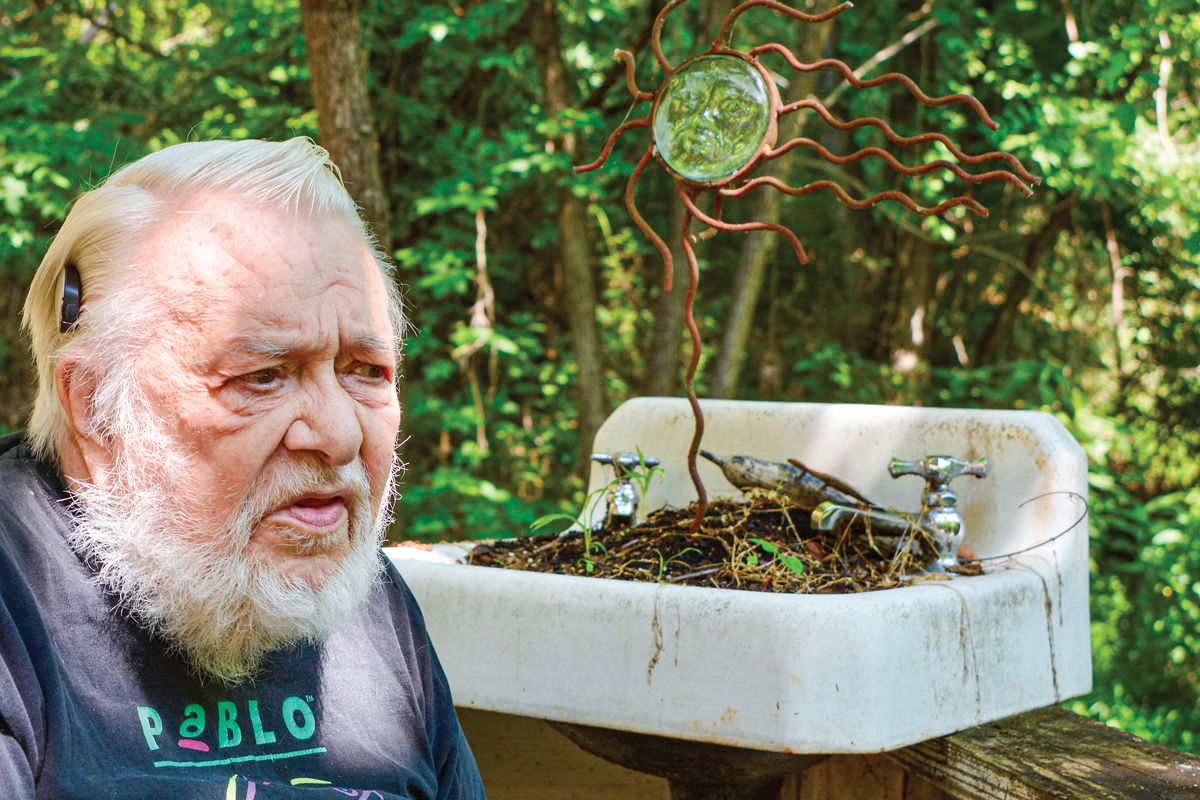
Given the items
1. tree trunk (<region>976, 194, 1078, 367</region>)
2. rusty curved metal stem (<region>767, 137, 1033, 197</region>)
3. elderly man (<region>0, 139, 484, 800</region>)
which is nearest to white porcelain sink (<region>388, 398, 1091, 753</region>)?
elderly man (<region>0, 139, 484, 800</region>)

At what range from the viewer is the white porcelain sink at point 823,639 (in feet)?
4.22

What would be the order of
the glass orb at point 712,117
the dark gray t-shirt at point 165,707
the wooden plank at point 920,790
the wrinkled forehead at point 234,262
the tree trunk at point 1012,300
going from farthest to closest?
the tree trunk at point 1012,300 < the glass orb at point 712,117 < the wooden plank at point 920,790 < the wrinkled forehead at point 234,262 < the dark gray t-shirt at point 165,707

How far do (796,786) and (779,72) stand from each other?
379cm

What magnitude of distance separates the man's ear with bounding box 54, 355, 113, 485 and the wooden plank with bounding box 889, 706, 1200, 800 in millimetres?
1244

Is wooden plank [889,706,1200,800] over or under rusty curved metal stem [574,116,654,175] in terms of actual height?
under

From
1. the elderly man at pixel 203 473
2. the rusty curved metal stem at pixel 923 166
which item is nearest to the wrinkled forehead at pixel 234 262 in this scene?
the elderly man at pixel 203 473

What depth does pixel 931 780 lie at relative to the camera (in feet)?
4.79

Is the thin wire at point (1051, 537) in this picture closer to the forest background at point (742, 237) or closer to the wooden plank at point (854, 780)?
the wooden plank at point (854, 780)

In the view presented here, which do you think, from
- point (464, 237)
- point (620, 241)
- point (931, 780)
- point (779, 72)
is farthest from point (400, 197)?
point (931, 780)

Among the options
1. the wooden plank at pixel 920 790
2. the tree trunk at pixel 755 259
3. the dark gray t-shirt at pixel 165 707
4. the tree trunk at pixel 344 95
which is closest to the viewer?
the dark gray t-shirt at pixel 165 707

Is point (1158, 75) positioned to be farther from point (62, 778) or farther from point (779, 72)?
point (62, 778)

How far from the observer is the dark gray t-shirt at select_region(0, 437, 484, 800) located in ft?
2.92

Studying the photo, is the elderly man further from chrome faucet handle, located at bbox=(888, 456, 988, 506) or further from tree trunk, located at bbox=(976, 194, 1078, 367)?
tree trunk, located at bbox=(976, 194, 1078, 367)

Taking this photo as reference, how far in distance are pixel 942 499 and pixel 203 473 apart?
1.32 metres
